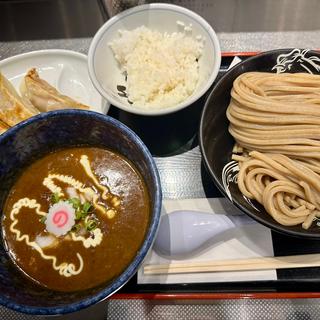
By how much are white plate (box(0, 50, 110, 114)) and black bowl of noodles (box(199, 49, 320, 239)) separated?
752 mm

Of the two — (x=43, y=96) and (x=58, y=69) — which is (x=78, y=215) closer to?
(x=43, y=96)

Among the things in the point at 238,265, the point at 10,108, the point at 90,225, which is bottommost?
the point at 238,265

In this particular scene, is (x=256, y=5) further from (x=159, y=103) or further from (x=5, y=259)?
(x=5, y=259)

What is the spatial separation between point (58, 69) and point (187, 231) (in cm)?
120

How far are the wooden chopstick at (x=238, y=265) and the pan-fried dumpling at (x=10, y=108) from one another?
977 millimetres

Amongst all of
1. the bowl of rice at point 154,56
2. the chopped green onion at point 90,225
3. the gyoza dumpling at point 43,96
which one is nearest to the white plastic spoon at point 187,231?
the chopped green onion at point 90,225

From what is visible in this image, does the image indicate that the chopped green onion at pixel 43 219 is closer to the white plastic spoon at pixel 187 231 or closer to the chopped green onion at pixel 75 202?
the chopped green onion at pixel 75 202

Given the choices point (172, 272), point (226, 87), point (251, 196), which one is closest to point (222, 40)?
point (226, 87)

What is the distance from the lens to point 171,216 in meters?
1.62

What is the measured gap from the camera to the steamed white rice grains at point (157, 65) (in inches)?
74.5

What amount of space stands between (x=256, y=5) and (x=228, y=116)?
1183 mm

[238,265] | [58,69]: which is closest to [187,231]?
[238,265]

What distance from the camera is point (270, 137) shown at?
5.59ft

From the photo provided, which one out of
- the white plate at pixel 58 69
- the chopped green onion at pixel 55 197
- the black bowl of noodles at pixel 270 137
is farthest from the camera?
the white plate at pixel 58 69
